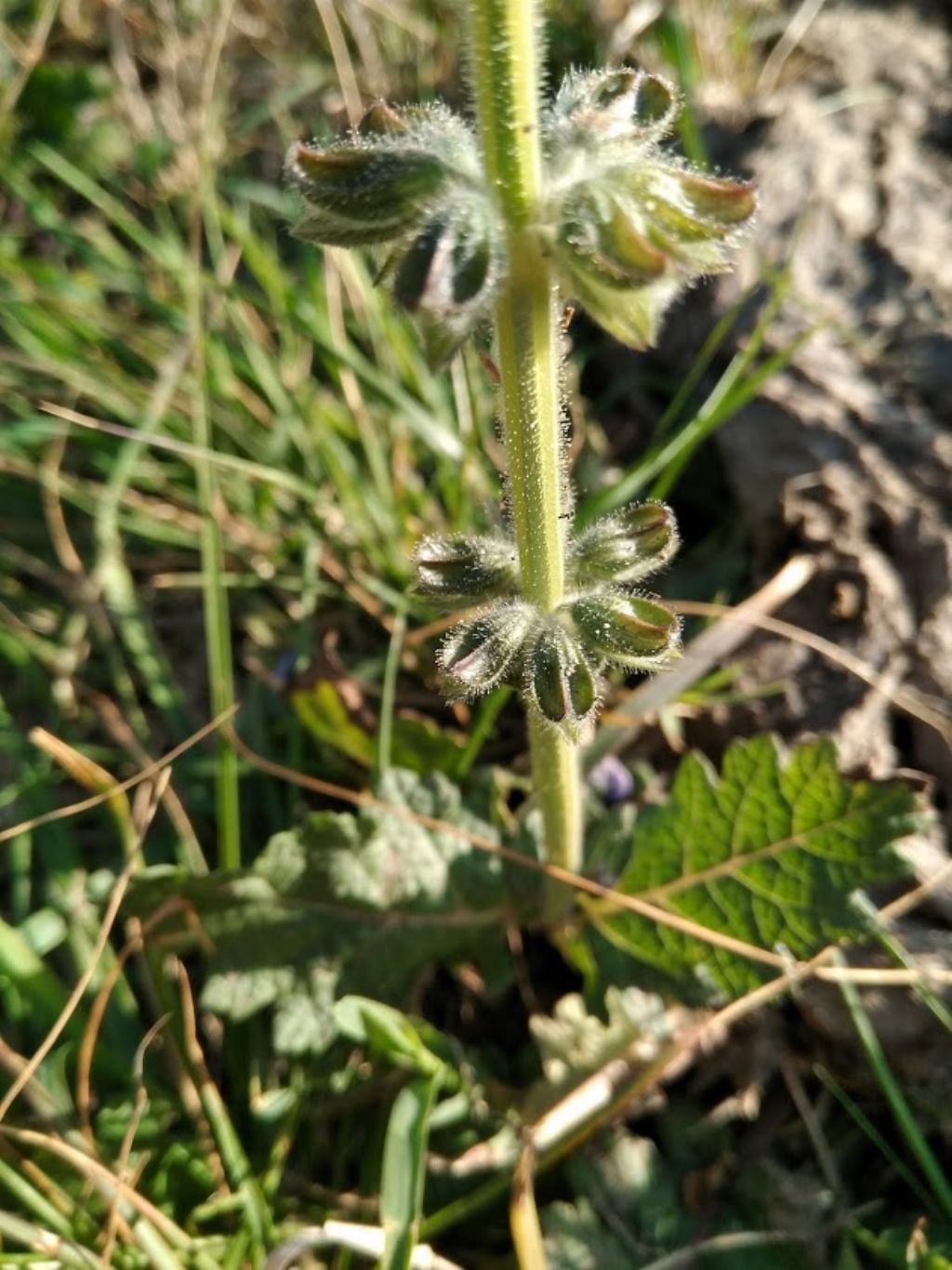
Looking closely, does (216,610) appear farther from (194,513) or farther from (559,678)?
(559,678)

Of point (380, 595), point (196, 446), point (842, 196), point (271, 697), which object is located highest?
point (842, 196)

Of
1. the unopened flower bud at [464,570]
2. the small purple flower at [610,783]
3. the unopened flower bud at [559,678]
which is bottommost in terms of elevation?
the small purple flower at [610,783]

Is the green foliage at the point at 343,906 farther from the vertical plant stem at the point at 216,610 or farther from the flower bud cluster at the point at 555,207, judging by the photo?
the flower bud cluster at the point at 555,207

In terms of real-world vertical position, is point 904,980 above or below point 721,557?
below

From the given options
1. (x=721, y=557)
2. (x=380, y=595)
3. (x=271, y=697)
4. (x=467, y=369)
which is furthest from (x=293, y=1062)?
(x=467, y=369)

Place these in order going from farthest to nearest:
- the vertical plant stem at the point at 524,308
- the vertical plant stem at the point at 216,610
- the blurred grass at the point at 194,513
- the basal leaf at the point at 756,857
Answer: the vertical plant stem at the point at 216,610 → the blurred grass at the point at 194,513 → the basal leaf at the point at 756,857 → the vertical plant stem at the point at 524,308

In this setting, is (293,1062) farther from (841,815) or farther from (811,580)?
(811,580)

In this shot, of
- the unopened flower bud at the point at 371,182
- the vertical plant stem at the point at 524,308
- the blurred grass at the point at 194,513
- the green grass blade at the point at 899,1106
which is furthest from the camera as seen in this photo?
the blurred grass at the point at 194,513

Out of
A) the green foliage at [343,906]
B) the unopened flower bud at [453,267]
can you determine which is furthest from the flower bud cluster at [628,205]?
the green foliage at [343,906]

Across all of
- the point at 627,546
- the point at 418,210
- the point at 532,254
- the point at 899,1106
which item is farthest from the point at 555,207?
the point at 899,1106
